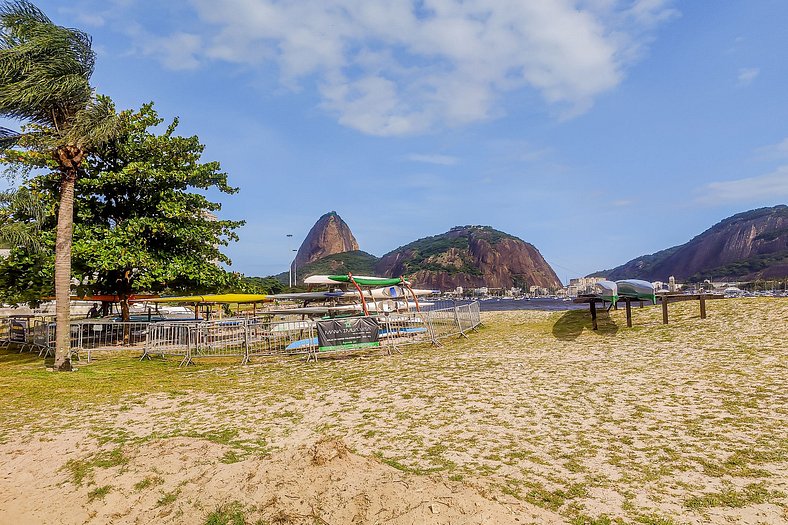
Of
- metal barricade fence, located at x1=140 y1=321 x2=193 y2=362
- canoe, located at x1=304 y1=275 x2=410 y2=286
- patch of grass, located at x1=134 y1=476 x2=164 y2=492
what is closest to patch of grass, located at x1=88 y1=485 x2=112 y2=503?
patch of grass, located at x1=134 y1=476 x2=164 y2=492

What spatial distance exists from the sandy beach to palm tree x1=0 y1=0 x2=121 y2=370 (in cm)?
385

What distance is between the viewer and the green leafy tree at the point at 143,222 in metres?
16.9

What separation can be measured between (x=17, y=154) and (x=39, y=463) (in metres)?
14.1

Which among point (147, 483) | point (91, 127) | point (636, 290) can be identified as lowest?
point (147, 483)

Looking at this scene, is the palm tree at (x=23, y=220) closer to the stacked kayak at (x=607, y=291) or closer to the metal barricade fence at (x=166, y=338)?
the metal barricade fence at (x=166, y=338)

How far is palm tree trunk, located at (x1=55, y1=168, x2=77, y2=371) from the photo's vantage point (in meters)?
13.0

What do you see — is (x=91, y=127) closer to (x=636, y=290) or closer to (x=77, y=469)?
(x=77, y=469)

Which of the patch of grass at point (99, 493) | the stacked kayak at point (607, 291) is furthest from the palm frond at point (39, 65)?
the stacked kayak at point (607, 291)

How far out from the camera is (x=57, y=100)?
12.8m

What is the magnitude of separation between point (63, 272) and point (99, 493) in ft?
35.3

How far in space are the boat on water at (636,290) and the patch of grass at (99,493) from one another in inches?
771

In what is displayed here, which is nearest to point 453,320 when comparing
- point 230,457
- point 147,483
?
point 230,457

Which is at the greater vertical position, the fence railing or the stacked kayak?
the stacked kayak

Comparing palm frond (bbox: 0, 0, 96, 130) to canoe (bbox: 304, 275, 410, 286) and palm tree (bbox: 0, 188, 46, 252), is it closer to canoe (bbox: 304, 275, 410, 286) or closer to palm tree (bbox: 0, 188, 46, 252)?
palm tree (bbox: 0, 188, 46, 252)
